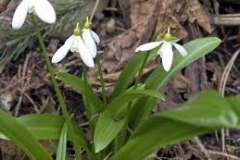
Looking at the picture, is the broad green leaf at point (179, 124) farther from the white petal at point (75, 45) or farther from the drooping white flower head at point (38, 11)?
the drooping white flower head at point (38, 11)

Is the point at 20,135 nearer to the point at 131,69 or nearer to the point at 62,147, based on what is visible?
the point at 62,147

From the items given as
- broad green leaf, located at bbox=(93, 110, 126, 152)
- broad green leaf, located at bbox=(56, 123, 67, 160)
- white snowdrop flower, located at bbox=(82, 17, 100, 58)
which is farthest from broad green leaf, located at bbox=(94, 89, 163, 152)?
white snowdrop flower, located at bbox=(82, 17, 100, 58)

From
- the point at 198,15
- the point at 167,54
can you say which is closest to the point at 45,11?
the point at 167,54

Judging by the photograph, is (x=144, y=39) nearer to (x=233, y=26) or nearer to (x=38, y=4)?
(x=233, y=26)

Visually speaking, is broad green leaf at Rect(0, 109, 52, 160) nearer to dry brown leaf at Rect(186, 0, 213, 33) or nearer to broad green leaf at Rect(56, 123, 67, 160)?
broad green leaf at Rect(56, 123, 67, 160)

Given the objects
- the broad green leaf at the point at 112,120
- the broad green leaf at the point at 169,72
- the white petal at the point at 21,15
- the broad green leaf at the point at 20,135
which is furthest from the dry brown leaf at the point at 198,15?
the white petal at the point at 21,15
